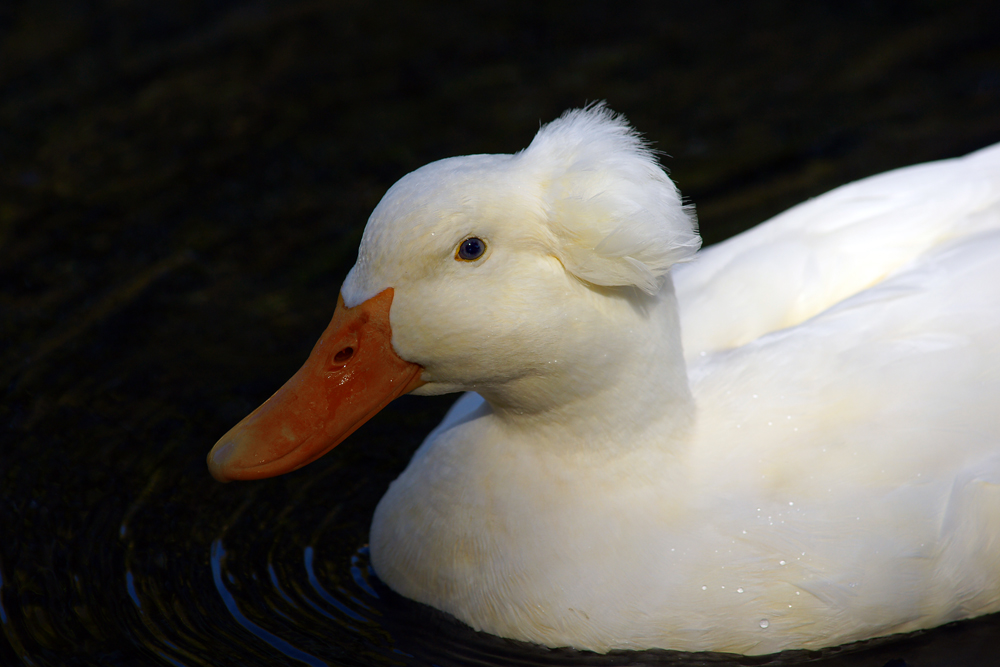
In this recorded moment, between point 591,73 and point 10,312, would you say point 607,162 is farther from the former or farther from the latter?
point 591,73

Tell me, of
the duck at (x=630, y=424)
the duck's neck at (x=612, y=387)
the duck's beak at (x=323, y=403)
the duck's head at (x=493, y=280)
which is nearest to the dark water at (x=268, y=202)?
the duck at (x=630, y=424)

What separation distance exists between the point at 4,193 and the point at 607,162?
15.9 feet

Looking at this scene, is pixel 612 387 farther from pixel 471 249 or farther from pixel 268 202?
pixel 268 202

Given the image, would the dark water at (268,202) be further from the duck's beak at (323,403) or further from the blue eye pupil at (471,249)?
the blue eye pupil at (471,249)

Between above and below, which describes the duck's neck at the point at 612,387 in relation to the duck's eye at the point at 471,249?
below

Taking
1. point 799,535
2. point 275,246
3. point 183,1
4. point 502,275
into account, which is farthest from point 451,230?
point 183,1

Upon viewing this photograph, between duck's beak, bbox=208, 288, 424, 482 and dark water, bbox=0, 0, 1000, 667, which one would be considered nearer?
duck's beak, bbox=208, 288, 424, 482

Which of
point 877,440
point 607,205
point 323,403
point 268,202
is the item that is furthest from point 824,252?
point 268,202

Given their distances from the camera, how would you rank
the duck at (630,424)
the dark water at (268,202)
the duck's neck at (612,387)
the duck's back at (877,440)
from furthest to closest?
the dark water at (268,202) → the duck's back at (877,440) → the duck's neck at (612,387) → the duck at (630,424)

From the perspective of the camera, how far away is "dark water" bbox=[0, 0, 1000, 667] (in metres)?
4.31

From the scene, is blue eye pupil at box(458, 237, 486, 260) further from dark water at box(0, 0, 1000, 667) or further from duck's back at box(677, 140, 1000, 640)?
dark water at box(0, 0, 1000, 667)

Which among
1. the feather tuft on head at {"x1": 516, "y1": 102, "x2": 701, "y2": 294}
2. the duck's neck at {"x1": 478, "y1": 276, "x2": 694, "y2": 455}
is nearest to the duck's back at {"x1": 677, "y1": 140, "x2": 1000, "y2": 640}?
the duck's neck at {"x1": 478, "y1": 276, "x2": 694, "y2": 455}

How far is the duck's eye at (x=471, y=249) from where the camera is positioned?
3.42m

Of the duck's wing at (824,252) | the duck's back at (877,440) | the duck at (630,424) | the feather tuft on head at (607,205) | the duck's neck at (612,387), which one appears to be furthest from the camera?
the duck's wing at (824,252)
